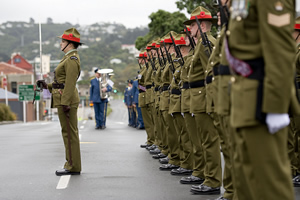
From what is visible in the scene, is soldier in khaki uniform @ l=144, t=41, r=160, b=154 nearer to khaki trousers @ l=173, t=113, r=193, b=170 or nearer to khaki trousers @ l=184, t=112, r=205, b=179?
khaki trousers @ l=173, t=113, r=193, b=170

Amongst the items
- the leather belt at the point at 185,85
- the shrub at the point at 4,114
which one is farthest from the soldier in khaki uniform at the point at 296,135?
the shrub at the point at 4,114

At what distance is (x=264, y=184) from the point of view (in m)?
3.92

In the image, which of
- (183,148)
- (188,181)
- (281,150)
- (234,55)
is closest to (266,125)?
(281,150)

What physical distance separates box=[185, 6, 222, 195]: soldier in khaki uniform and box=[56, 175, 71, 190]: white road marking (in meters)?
1.96

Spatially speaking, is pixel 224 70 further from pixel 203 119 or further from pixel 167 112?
pixel 167 112

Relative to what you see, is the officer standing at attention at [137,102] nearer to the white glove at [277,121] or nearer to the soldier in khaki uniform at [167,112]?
the soldier in khaki uniform at [167,112]

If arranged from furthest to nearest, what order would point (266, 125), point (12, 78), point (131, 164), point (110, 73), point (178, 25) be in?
point (12, 78) → point (178, 25) → point (110, 73) → point (131, 164) → point (266, 125)

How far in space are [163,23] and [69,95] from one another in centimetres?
3039

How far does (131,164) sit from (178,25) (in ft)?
91.8

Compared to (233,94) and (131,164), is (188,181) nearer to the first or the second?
(131,164)

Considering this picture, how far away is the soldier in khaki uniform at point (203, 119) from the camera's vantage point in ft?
23.4

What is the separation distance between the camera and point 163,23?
38.7 metres

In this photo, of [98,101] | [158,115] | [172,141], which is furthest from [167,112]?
[98,101]

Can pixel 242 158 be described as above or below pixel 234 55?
below
